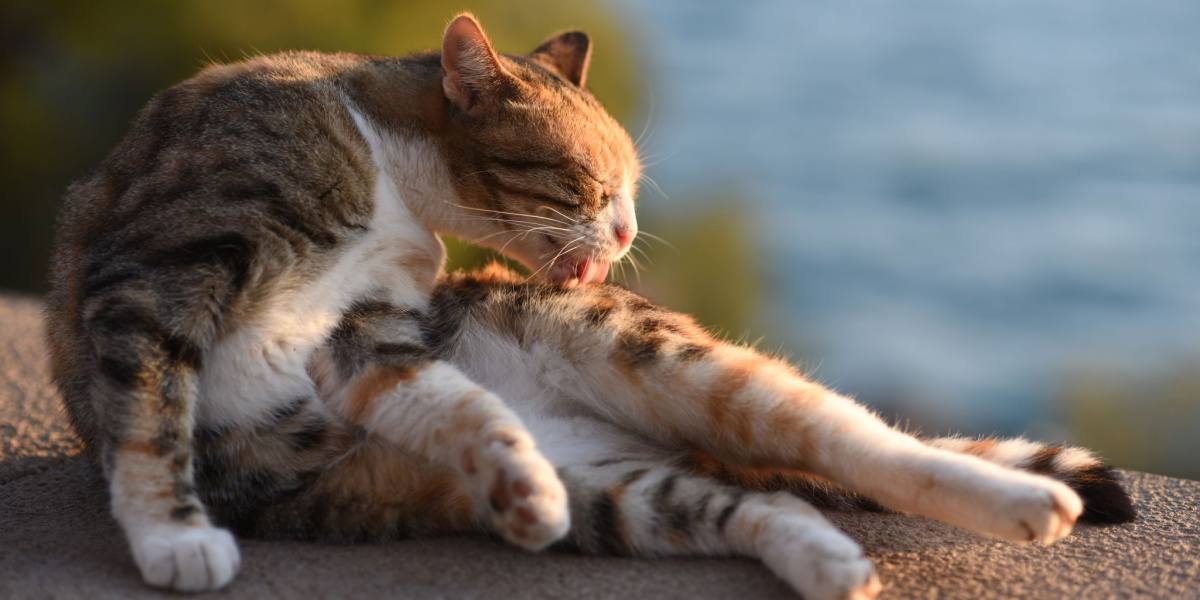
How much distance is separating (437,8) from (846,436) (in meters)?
5.11

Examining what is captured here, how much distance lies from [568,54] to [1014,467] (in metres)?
1.72

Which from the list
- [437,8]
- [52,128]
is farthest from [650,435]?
[52,128]

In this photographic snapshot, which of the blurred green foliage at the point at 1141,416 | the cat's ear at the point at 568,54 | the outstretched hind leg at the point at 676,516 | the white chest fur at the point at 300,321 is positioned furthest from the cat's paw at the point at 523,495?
the blurred green foliage at the point at 1141,416

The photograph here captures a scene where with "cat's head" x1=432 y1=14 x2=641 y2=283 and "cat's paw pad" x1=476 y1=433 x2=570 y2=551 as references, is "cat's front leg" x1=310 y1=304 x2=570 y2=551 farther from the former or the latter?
"cat's head" x1=432 y1=14 x2=641 y2=283

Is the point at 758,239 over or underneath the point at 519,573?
underneath

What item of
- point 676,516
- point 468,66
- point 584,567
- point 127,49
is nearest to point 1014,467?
point 676,516

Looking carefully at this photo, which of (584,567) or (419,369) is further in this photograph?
(419,369)

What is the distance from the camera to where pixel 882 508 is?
248 centimetres

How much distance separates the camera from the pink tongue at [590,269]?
9.10 ft

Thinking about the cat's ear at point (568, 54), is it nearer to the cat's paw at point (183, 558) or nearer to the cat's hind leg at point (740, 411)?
the cat's hind leg at point (740, 411)

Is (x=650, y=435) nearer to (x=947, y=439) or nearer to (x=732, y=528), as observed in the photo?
(x=732, y=528)

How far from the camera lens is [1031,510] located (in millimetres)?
1997

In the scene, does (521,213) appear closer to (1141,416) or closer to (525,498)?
(525,498)

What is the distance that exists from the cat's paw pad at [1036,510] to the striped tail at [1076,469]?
359 millimetres
